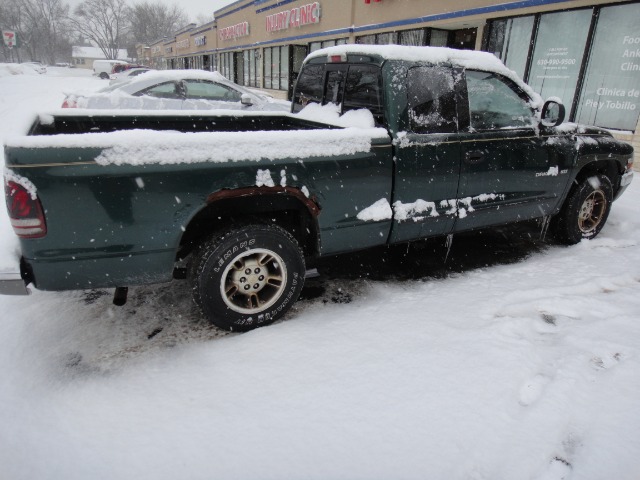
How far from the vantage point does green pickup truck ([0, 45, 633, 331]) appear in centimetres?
244

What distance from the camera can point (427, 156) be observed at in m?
3.44

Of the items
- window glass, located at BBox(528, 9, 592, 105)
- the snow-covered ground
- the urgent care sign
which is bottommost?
the snow-covered ground

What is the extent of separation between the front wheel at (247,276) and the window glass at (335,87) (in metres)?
1.65

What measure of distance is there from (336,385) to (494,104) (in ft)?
9.80

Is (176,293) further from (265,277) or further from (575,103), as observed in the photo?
(575,103)

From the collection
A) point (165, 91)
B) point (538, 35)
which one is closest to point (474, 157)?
point (165, 91)

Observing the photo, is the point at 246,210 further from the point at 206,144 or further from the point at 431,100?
the point at 431,100

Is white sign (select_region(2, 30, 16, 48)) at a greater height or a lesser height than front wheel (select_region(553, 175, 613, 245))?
greater

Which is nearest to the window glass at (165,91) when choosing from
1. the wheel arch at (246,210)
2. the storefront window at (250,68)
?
the wheel arch at (246,210)

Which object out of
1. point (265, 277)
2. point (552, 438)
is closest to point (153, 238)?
point (265, 277)

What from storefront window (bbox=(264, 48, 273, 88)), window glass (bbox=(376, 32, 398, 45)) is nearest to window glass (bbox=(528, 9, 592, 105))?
window glass (bbox=(376, 32, 398, 45))

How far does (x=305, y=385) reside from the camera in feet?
8.37

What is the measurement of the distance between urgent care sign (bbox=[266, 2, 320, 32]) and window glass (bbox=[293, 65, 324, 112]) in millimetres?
15557

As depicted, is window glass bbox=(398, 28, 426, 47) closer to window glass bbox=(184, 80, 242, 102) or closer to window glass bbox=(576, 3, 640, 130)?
window glass bbox=(576, 3, 640, 130)
